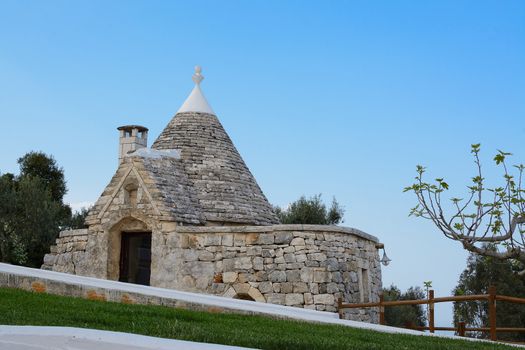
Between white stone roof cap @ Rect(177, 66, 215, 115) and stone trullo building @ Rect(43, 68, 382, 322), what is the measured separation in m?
0.03

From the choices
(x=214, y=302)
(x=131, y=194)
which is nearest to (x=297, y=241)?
(x=131, y=194)

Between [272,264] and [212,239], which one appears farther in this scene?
[212,239]

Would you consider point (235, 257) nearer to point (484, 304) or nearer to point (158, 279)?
point (158, 279)

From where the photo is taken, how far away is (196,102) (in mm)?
22234

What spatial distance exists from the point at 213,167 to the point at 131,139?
8.25 ft

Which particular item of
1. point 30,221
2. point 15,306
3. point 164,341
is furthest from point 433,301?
point 30,221

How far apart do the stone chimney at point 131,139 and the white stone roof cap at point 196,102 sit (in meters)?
1.29

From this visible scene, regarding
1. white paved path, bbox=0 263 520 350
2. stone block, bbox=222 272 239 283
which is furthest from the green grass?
stone block, bbox=222 272 239 283

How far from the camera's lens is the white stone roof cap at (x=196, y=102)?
22109 millimetres

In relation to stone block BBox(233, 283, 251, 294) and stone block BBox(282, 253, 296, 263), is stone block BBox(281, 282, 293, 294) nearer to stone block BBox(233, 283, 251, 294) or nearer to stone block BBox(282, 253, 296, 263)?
stone block BBox(282, 253, 296, 263)

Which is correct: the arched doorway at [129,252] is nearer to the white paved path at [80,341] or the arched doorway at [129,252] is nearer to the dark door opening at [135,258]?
the dark door opening at [135,258]

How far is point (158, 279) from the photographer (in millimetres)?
17969

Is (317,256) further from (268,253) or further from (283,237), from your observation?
(268,253)

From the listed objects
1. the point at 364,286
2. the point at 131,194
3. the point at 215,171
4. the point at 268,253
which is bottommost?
the point at 364,286
